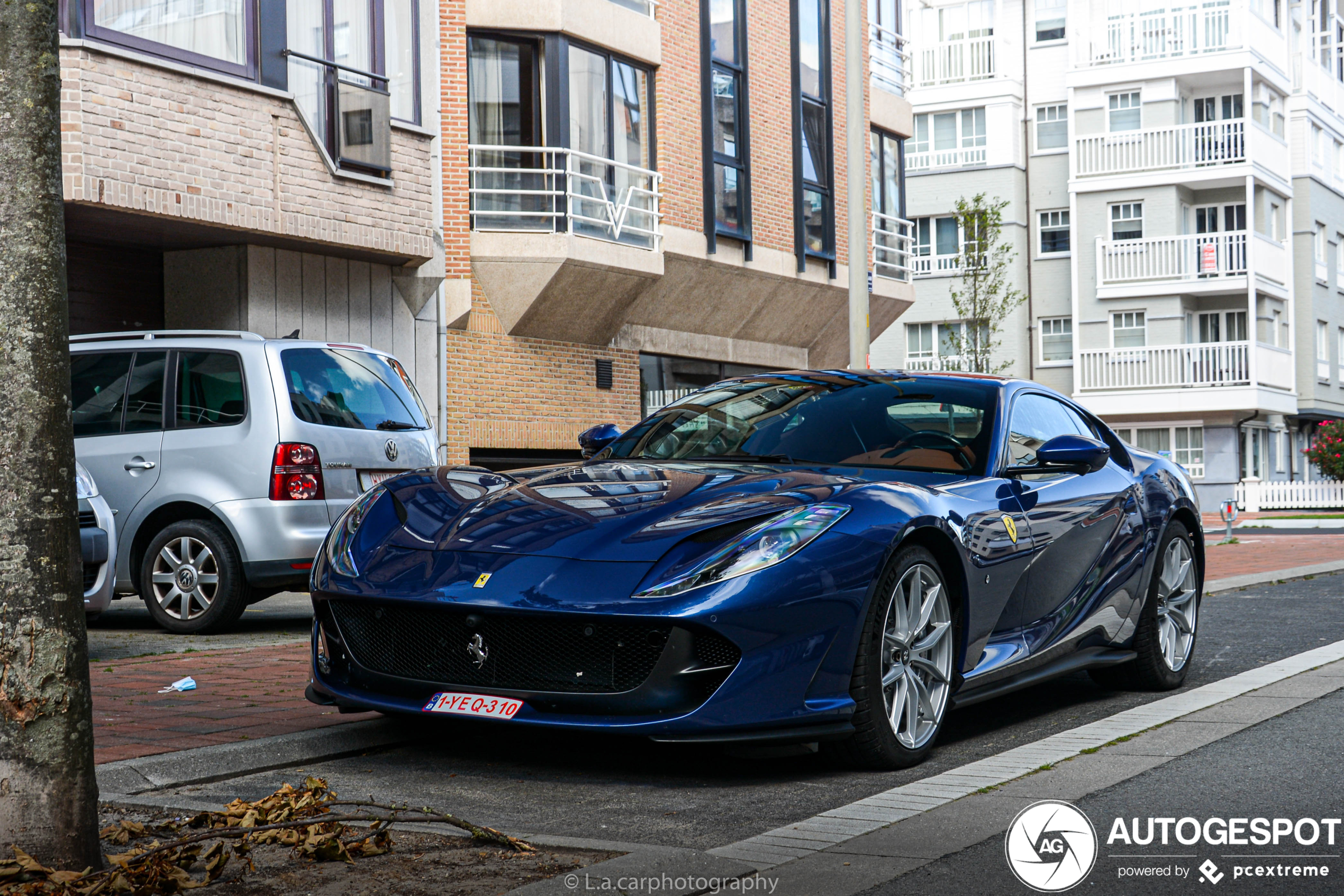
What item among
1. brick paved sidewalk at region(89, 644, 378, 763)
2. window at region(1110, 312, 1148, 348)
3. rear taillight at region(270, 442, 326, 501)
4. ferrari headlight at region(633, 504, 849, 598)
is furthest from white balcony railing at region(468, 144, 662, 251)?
window at region(1110, 312, 1148, 348)

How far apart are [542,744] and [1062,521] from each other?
7.33 ft

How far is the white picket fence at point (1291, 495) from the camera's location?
1591 inches

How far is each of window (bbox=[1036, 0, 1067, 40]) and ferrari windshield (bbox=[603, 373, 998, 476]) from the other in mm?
43885

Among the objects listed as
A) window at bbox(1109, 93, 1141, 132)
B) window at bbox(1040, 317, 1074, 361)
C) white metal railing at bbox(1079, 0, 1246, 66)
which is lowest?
window at bbox(1040, 317, 1074, 361)

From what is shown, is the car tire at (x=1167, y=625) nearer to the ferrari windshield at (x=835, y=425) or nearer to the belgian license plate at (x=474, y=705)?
the ferrari windshield at (x=835, y=425)

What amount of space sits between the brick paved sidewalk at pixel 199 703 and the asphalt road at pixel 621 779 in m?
0.45

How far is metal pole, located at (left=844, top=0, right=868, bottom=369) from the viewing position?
15133 millimetres

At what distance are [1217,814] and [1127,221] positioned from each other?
43.1m

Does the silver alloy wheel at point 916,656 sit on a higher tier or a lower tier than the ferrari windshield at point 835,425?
lower

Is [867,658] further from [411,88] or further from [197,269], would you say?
[411,88]

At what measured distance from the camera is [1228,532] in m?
25.4

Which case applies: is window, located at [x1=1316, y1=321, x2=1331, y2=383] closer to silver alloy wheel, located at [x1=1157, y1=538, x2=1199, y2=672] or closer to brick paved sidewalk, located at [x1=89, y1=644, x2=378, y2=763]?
silver alloy wheel, located at [x1=1157, y1=538, x2=1199, y2=672]

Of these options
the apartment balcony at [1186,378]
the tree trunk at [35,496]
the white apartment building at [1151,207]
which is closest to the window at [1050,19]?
the white apartment building at [1151,207]

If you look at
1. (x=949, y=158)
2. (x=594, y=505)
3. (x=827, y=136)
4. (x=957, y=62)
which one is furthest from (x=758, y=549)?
(x=957, y=62)
